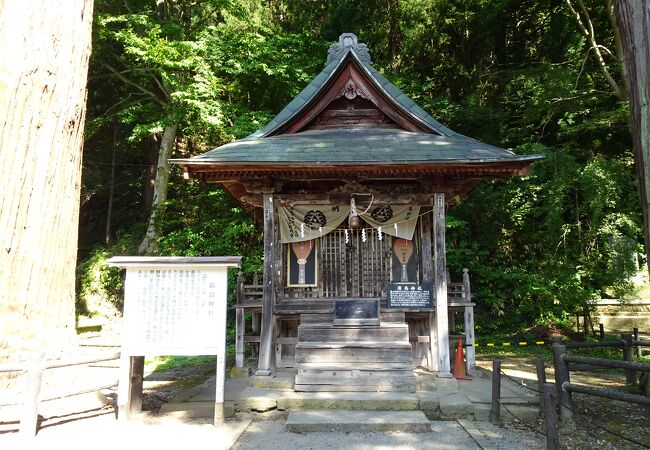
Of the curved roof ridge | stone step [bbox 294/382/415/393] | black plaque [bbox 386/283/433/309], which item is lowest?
stone step [bbox 294/382/415/393]

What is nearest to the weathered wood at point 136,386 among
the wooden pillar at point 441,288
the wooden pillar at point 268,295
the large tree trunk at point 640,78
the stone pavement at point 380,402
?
the stone pavement at point 380,402

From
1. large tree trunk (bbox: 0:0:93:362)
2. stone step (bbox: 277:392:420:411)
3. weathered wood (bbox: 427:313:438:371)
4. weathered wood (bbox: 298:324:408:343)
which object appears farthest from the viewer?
weathered wood (bbox: 427:313:438:371)

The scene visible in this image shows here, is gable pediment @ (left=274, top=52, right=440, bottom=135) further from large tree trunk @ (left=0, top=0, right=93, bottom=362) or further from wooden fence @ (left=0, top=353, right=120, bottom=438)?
wooden fence @ (left=0, top=353, right=120, bottom=438)

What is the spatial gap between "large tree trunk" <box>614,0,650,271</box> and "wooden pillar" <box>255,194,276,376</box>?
541 centimetres

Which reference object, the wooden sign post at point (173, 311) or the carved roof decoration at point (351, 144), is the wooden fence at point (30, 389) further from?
the carved roof decoration at point (351, 144)

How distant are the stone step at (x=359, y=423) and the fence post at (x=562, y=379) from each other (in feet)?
5.89

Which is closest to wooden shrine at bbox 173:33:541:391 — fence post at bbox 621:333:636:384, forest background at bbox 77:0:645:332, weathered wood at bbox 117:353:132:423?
weathered wood at bbox 117:353:132:423

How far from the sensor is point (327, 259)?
8617 millimetres

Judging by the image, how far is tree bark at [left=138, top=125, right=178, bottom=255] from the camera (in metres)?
15.1

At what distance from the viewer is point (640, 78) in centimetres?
373

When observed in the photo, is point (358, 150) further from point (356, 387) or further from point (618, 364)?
point (618, 364)

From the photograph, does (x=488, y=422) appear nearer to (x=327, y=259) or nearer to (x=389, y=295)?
(x=389, y=295)

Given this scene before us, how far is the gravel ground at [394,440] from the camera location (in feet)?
15.7

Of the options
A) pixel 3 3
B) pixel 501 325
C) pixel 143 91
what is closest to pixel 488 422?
pixel 3 3
